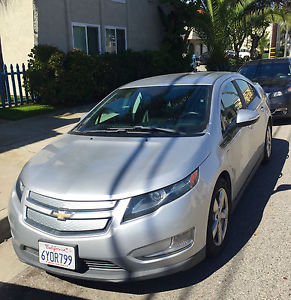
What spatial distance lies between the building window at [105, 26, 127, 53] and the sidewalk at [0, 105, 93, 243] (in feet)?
16.3

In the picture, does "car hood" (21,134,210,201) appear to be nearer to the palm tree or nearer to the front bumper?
the front bumper

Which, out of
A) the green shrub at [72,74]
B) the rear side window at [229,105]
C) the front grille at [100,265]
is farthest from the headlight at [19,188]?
the green shrub at [72,74]

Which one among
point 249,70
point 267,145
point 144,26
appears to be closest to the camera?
point 267,145

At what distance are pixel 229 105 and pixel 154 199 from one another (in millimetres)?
1856

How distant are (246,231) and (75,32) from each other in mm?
10669

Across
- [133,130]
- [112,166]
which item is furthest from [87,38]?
[112,166]

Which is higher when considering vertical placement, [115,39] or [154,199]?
[115,39]

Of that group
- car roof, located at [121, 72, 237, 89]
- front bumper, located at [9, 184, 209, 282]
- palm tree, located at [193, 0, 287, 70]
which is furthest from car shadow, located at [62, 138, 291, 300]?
palm tree, located at [193, 0, 287, 70]

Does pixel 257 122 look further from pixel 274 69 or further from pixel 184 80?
pixel 274 69

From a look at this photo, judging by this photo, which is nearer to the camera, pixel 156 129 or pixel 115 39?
pixel 156 129

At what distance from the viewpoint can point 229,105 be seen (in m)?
3.86

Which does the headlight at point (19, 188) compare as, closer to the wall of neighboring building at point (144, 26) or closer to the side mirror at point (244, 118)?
the side mirror at point (244, 118)

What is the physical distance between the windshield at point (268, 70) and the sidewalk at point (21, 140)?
4.65 meters

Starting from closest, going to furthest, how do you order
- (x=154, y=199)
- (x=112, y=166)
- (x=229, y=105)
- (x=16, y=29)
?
(x=154, y=199) < (x=112, y=166) < (x=229, y=105) < (x=16, y=29)
